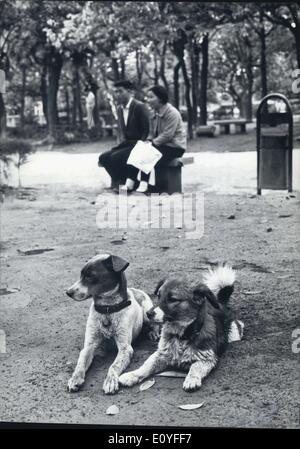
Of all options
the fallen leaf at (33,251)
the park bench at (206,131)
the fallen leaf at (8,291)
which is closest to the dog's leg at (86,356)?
the fallen leaf at (8,291)

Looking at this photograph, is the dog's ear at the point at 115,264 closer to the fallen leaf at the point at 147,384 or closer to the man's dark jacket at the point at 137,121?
the fallen leaf at the point at 147,384

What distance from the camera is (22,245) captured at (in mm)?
7227

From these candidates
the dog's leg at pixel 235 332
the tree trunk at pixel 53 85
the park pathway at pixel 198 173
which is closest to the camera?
the dog's leg at pixel 235 332

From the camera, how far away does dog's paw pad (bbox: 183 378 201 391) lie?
3670 mm

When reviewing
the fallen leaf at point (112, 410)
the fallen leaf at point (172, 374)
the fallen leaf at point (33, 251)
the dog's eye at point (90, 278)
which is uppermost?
the dog's eye at point (90, 278)

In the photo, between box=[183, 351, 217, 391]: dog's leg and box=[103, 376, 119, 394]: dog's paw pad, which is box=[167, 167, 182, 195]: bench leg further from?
box=[103, 376, 119, 394]: dog's paw pad

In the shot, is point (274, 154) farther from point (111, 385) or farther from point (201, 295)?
point (111, 385)

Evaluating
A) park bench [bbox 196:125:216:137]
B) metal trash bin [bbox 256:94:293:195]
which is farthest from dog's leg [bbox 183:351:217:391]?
park bench [bbox 196:125:216:137]

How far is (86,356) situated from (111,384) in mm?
373

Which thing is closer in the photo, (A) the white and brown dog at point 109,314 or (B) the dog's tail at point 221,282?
(A) the white and brown dog at point 109,314

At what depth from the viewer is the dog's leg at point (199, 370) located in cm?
368

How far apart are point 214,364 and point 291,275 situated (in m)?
1.74

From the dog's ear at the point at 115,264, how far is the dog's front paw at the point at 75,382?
24.9 inches

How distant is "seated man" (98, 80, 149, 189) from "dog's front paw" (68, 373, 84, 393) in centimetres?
670
